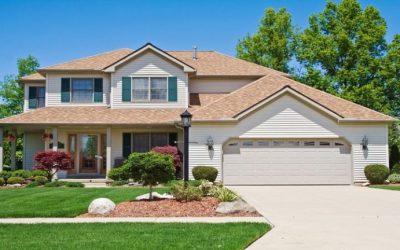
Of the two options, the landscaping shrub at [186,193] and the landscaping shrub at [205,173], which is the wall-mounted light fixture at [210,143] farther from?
the landscaping shrub at [186,193]

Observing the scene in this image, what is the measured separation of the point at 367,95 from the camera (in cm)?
3378

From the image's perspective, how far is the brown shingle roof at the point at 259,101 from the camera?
23.8m

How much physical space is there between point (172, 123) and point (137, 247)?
55.1 feet

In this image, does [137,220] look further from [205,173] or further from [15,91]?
[15,91]

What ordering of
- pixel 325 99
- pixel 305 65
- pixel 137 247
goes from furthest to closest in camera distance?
1. pixel 305 65
2. pixel 325 99
3. pixel 137 247

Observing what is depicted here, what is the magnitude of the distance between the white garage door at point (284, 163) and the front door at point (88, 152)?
793cm

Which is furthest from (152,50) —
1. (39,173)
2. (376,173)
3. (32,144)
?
(376,173)

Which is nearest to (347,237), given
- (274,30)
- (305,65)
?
(305,65)

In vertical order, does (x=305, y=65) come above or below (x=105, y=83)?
above

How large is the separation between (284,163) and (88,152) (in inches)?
434

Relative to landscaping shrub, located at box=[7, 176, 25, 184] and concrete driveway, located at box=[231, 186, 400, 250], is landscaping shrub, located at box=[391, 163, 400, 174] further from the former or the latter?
landscaping shrub, located at box=[7, 176, 25, 184]

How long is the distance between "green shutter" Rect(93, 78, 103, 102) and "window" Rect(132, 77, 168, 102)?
2022mm

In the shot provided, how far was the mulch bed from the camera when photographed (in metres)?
11.8

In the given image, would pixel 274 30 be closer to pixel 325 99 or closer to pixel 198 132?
pixel 325 99
